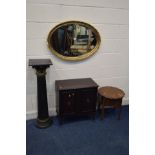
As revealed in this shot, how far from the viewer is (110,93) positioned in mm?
3170

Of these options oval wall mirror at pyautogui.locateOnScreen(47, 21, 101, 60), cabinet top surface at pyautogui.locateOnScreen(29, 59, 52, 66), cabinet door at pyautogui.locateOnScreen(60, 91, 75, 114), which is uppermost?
oval wall mirror at pyautogui.locateOnScreen(47, 21, 101, 60)

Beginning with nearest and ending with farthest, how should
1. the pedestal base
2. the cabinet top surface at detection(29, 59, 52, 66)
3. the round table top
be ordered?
the cabinet top surface at detection(29, 59, 52, 66) → the pedestal base → the round table top

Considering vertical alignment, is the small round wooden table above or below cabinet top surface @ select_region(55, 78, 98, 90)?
below

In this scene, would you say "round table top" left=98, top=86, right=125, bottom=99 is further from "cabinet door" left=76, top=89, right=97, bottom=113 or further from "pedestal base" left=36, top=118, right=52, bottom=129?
"pedestal base" left=36, top=118, right=52, bottom=129

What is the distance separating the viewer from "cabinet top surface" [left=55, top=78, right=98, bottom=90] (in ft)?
9.56

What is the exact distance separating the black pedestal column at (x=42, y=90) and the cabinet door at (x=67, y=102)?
26 cm

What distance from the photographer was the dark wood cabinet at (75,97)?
289 cm

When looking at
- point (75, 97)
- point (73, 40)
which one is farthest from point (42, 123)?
point (73, 40)

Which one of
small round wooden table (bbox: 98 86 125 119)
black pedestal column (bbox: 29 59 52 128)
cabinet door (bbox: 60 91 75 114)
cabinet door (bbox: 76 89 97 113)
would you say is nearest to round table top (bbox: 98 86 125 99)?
small round wooden table (bbox: 98 86 125 119)

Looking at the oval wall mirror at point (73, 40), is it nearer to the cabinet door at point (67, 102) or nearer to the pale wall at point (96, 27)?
the pale wall at point (96, 27)

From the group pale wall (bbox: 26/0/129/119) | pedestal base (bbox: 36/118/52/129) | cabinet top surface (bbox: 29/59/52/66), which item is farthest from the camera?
pedestal base (bbox: 36/118/52/129)

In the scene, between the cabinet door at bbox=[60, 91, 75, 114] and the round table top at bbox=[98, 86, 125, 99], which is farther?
the round table top at bbox=[98, 86, 125, 99]
